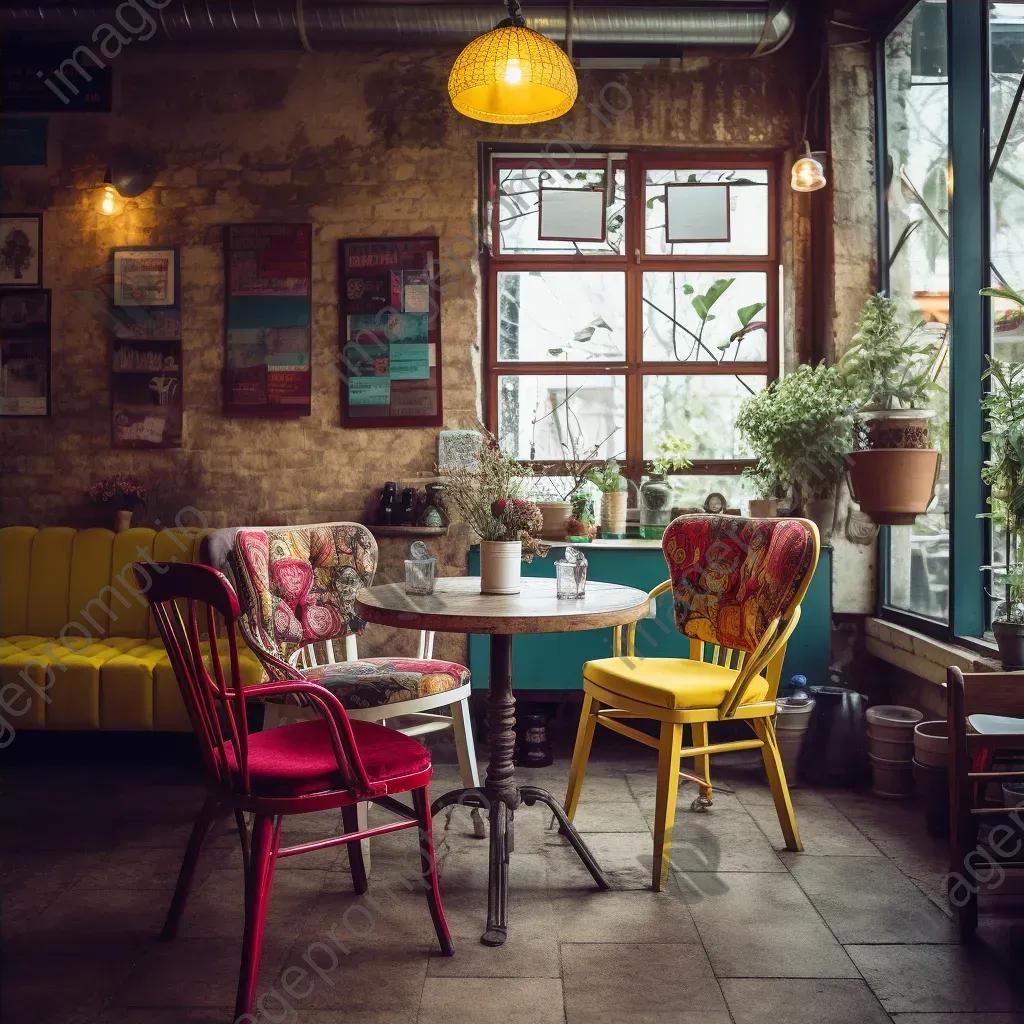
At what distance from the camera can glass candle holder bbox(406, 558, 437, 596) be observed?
9.13 ft

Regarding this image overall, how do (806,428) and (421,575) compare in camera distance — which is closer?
(421,575)

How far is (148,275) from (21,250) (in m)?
0.69

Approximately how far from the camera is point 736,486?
4754 mm

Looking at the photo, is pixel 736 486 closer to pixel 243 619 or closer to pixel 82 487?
pixel 243 619

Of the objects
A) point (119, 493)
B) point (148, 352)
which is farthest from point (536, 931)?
point (148, 352)

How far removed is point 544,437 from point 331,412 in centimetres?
111

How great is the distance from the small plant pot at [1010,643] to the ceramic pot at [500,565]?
1.55 metres

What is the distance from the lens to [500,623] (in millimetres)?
2342

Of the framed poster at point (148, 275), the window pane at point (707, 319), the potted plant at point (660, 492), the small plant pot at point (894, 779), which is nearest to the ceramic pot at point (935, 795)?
the small plant pot at point (894, 779)

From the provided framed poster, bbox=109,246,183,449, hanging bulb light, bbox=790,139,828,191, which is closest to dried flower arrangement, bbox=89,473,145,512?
framed poster, bbox=109,246,183,449

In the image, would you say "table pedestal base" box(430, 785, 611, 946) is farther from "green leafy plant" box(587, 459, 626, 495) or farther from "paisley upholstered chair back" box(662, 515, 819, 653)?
"green leafy plant" box(587, 459, 626, 495)

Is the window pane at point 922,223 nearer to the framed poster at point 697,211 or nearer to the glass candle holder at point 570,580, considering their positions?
the framed poster at point 697,211

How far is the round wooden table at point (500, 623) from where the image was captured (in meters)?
2.36

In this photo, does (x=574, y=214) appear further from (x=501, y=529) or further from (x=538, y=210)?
(x=501, y=529)
